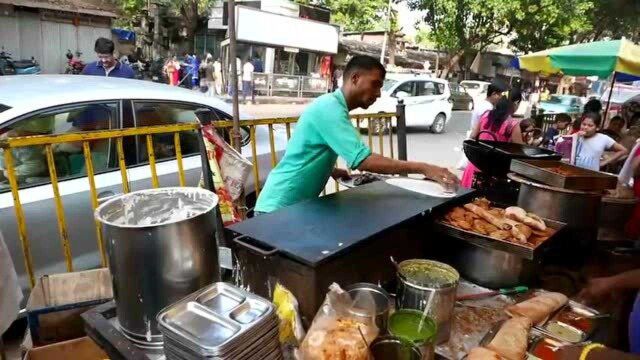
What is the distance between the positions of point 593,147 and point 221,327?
18.2 feet

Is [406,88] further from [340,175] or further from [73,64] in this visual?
[73,64]

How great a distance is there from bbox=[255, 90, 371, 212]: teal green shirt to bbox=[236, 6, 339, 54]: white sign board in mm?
17285

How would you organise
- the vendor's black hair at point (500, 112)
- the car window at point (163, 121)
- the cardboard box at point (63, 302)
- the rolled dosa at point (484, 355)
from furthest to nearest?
the vendor's black hair at point (500, 112) < the car window at point (163, 121) < the cardboard box at point (63, 302) < the rolled dosa at point (484, 355)

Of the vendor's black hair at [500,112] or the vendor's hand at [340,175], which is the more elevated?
the vendor's black hair at [500,112]

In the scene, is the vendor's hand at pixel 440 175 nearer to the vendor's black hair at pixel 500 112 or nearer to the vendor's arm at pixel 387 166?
the vendor's arm at pixel 387 166

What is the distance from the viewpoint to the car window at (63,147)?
2832mm

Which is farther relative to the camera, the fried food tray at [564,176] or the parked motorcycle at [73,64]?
the parked motorcycle at [73,64]

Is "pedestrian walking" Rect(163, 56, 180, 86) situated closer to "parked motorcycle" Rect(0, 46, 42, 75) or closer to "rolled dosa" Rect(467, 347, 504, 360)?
"parked motorcycle" Rect(0, 46, 42, 75)

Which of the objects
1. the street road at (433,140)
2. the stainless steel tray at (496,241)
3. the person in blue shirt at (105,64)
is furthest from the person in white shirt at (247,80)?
the stainless steel tray at (496,241)

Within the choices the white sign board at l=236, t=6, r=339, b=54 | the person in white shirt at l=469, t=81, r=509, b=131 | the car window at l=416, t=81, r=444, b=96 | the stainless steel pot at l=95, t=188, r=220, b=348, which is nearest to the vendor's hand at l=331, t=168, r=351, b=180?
the stainless steel pot at l=95, t=188, r=220, b=348

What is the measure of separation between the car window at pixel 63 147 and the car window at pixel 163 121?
21 centimetres

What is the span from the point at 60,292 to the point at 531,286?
7.96ft

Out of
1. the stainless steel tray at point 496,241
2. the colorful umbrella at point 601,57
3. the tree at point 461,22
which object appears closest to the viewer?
the stainless steel tray at point 496,241

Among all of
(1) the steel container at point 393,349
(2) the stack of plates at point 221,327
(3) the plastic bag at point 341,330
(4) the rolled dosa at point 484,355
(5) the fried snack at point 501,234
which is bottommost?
(4) the rolled dosa at point 484,355
